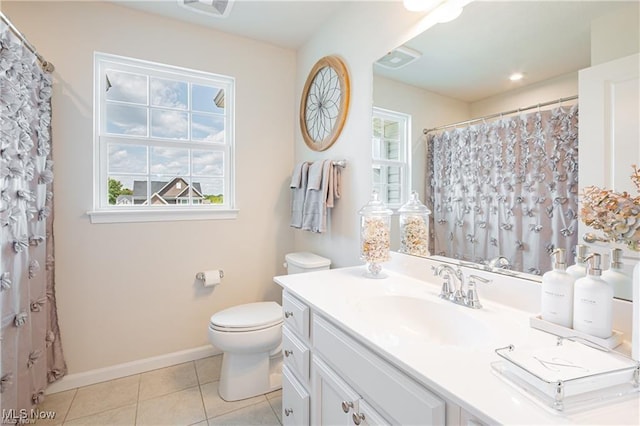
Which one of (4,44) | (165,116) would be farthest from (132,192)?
(4,44)

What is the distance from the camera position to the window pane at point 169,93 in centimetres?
218

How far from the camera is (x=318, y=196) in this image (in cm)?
204

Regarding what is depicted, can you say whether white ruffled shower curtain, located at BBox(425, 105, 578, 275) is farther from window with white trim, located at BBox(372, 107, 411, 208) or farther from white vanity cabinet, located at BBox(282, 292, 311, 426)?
white vanity cabinet, located at BBox(282, 292, 311, 426)

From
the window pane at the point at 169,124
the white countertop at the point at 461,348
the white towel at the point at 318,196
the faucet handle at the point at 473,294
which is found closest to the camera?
the white countertop at the point at 461,348

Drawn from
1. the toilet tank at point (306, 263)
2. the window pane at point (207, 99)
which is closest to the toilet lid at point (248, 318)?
the toilet tank at point (306, 263)

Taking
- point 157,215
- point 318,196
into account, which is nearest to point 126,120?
point 157,215

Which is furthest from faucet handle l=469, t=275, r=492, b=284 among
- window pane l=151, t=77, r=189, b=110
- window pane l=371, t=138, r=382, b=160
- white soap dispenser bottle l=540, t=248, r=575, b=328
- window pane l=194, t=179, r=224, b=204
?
window pane l=151, t=77, r=189, b=110

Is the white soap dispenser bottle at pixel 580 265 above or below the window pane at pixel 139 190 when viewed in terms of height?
below

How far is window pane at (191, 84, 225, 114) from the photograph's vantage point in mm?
2316

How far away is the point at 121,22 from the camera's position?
198 cm

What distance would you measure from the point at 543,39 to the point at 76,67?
2.46 metres

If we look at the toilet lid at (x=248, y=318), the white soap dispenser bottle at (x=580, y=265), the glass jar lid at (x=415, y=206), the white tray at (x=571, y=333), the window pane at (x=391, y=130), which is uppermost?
the window pane at (x=391, y=130)

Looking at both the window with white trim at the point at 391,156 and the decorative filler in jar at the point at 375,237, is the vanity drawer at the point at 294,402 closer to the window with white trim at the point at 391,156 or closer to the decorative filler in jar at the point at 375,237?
the decorative filler in jar at the point at 375,237

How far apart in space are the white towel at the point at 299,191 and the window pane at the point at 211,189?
60cm
